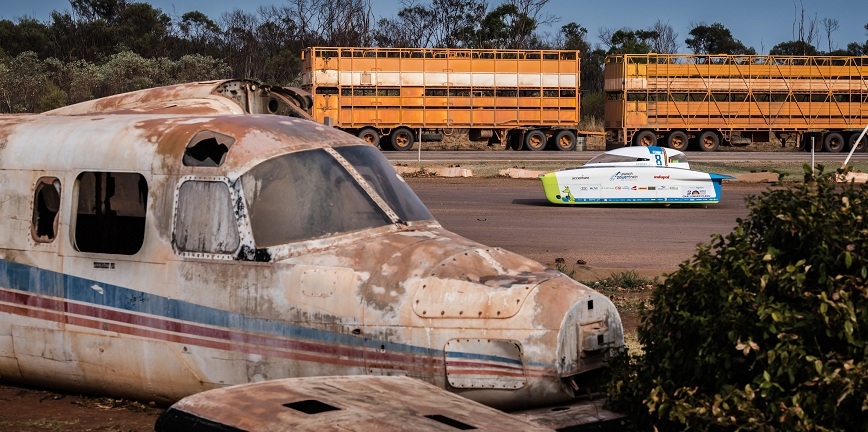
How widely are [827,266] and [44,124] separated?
597 cm

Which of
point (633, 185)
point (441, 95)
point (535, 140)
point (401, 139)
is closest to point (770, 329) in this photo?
point (633, 185)

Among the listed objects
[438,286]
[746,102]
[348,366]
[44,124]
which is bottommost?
[348,366]

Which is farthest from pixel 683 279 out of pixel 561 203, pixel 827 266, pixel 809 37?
pixel 809 37

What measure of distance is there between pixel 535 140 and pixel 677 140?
21.3 feet

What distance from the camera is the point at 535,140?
5028 cm

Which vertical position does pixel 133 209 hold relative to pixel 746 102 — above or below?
below

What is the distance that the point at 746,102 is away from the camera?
50.1 m

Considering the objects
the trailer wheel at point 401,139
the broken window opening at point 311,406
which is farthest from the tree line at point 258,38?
the broken window opening at point 311,406

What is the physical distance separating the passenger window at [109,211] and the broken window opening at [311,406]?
2475 millimetres

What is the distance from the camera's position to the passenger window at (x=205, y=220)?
24.7 feet

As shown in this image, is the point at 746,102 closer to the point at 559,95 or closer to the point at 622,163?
the point at 559,95

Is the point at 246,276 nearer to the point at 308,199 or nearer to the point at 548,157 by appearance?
the point at 308,199

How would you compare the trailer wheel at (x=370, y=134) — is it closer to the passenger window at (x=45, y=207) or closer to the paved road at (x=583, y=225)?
the paved road at (x=583, y=225)

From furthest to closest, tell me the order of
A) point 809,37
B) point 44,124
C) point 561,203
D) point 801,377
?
point 809,37 → point 561,203 → point 44,124 → point 801,377
